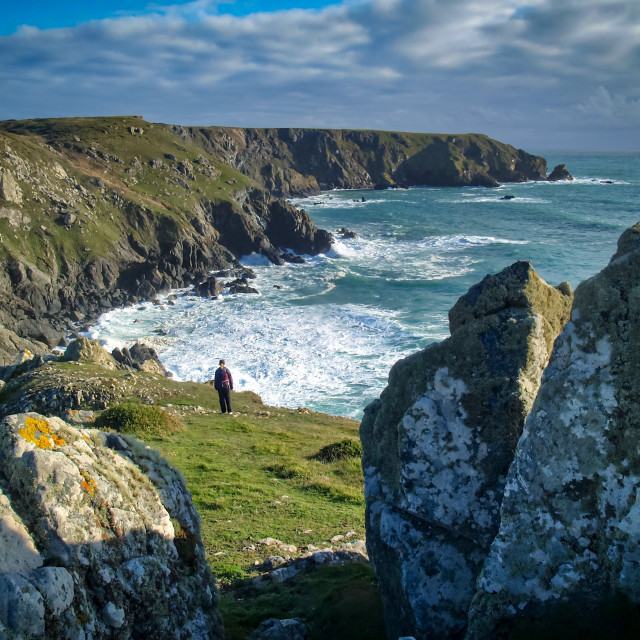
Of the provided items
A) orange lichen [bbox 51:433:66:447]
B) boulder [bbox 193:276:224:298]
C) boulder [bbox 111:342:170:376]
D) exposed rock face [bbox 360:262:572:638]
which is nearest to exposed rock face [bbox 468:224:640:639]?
exposed rock face [bbox 360:262:572:638]

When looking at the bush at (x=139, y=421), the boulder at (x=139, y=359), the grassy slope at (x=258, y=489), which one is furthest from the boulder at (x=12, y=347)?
the bush at (x=139, y=421)

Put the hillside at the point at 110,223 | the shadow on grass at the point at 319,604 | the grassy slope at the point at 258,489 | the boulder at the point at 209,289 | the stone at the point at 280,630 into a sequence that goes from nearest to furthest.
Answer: the stone at the point at 280,630 → the shadow on grass at the point at 319,604 → the grassy slope at the point at 258,489 → the hillside at the point at 110,223 → the boulder at the point at 209,289

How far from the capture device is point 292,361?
148 ft

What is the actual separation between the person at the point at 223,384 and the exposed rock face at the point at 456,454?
55.9 feet

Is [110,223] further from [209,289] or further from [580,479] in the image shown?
[580,479]

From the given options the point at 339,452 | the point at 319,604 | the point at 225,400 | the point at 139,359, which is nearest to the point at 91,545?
the point at 319,604

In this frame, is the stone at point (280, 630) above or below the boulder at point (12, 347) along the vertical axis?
above

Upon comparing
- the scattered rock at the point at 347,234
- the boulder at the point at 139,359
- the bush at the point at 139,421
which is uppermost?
the scattered rock at the point at 347,234

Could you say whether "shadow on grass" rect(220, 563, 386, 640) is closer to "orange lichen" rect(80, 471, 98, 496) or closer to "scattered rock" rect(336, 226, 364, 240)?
"orange lichen" rect(80, 471, 98, 496)

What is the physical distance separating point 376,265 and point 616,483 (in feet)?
260

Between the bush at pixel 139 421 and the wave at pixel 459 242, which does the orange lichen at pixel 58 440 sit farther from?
the wave at pixel 459 242

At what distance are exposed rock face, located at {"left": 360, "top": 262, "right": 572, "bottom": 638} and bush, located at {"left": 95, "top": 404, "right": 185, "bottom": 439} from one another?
1447 centimetres

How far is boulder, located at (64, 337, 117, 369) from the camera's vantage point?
30891mm

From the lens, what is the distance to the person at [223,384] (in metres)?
25.4
